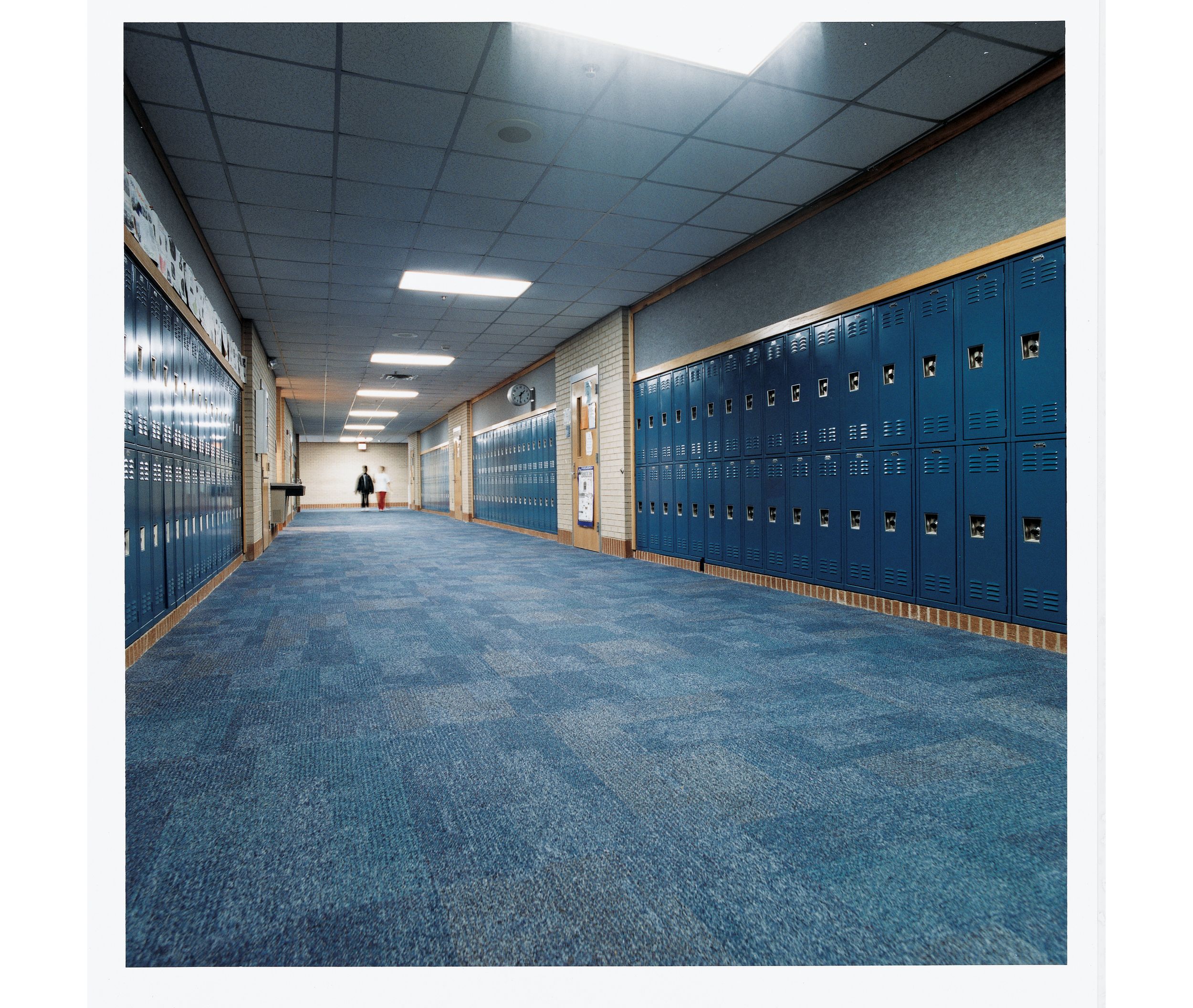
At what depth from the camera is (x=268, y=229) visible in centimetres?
540

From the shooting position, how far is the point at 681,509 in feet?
23.3

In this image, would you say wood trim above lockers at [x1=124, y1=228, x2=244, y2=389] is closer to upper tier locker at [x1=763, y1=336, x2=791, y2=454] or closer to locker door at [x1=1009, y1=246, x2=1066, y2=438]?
upper tier locker at [x1=763, y1=336, x2=791, y2=454]

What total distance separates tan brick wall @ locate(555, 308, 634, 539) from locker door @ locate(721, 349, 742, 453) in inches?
77.5

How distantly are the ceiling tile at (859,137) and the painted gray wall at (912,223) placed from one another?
0.20m

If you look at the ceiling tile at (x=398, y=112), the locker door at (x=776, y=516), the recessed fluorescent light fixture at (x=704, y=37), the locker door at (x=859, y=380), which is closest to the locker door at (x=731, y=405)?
the locker door at (x=776, y=516)

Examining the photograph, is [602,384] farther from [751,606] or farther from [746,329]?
[751,606]

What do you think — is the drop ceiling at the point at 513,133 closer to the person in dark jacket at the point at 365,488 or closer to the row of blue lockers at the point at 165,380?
the row of blue lockers at the point at 165,380

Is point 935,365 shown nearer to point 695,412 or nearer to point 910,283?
point 910,283

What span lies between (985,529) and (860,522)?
97 centimetres

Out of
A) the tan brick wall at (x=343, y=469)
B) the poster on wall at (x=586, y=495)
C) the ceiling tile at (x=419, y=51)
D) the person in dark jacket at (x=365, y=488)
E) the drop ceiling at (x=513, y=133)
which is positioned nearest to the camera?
the ceiling tile at (x=419, y=51)

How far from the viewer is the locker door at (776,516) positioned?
551 cm

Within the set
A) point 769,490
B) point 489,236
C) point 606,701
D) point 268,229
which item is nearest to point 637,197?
point 489,236

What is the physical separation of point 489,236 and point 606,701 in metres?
4.30
